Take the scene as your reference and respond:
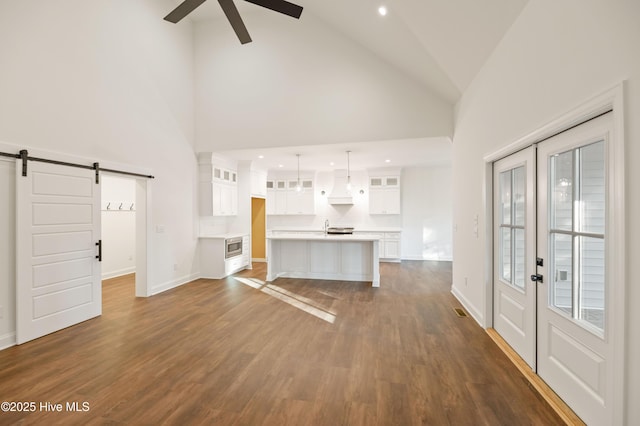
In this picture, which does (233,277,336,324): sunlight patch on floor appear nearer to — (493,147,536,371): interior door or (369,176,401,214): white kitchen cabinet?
(493,147,536,371): interior door

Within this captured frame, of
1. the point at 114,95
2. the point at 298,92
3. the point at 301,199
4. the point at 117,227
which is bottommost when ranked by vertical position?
the point at 117,227

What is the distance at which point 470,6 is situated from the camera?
279cm

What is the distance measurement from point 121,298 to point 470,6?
637 cm

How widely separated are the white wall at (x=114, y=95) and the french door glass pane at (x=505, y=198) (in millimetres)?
5341

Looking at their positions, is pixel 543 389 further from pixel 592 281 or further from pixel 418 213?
pixel 418 213

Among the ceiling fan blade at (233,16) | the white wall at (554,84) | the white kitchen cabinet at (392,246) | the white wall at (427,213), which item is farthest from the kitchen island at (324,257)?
the ceiling fan blade at (233,16)

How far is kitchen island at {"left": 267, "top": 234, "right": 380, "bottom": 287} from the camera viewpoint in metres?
5.97

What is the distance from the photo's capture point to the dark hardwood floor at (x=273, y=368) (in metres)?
2.08

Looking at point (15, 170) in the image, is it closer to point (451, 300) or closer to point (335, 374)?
point (335, 374)

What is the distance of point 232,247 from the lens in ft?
22.2

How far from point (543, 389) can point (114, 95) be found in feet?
20.5

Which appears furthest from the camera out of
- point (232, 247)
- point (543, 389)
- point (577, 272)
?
point (232, 247)

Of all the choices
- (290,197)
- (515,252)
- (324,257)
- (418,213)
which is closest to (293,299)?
(324,257)

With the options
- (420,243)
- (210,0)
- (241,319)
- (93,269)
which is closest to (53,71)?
(93,269)
